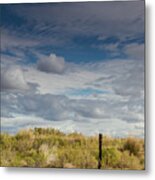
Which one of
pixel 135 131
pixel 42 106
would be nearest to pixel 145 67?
pixel 135 131

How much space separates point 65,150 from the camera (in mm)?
1946

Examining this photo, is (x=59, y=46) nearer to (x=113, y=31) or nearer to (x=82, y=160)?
(x=113, y=31)

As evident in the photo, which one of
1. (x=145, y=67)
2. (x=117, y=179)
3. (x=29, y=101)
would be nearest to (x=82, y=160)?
(x=117, y=179)

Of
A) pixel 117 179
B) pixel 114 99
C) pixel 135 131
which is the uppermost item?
pixel 114 99

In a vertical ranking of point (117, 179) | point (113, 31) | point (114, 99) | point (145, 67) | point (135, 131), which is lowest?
point (117, 179)

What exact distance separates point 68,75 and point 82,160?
33 centimetres

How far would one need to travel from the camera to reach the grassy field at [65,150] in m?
1.92

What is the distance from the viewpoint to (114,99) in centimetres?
194

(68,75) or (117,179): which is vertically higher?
(68,75)

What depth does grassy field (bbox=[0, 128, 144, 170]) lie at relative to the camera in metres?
1.92

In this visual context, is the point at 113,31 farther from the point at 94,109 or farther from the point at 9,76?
the point at 9,76

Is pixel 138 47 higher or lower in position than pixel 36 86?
higher

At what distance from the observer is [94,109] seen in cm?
194

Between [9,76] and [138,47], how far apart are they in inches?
20.2
